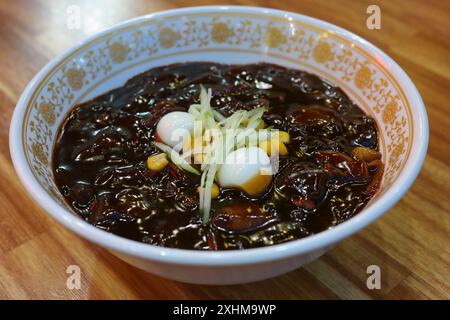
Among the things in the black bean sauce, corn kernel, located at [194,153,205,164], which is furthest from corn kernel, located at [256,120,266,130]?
corn kernel, located at [194,153,205,164]

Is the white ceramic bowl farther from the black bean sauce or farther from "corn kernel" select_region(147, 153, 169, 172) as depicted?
"corn kernel" select_region(147, 153, 169, 172)

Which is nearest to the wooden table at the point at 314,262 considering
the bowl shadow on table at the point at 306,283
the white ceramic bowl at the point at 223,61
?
the bowl shadow on table at the point at 306,283

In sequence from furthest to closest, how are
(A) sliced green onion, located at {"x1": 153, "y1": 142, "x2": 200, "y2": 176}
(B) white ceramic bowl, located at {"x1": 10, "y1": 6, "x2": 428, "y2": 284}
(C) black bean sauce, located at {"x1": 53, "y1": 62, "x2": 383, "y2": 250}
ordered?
(A) sliced green onion, located at {"x1": 153, "y1": 142, "x2": 200, "y2": 176} → (C) black bean sauce, located at {"x1": 53, "y1": 62, "x2": 383, "y2": 250} → (B) white ceramic bowl, located at {"x1": 10, "y1": 6, "x2": 428, "y2": 284}

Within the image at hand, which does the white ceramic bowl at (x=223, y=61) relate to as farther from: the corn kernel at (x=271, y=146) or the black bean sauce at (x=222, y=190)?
the corn kernel at (x=271, y=146)

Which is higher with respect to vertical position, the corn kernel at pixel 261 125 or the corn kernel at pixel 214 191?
the corn kernel at pixel 261 125

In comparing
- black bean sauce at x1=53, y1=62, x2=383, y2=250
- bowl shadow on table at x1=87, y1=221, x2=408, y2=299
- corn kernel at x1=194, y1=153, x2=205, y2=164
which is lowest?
bowl shadow on table at x1=87, y1=221, x2=408, y2=299

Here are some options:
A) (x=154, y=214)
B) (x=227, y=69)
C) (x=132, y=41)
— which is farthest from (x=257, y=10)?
(x=154, y=214)
